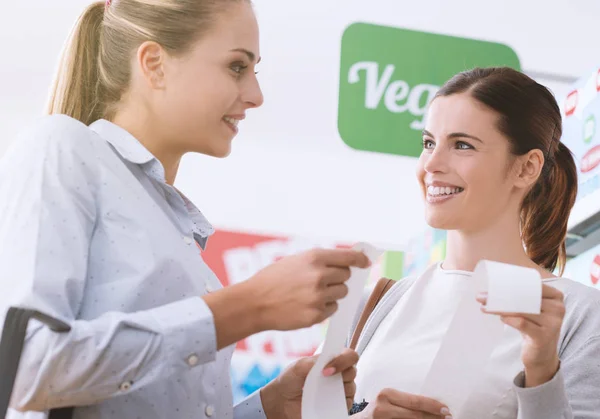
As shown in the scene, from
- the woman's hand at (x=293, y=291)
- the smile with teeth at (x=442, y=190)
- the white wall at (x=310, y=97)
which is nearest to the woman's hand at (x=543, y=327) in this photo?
the woman's hand at (x=293, y=291)

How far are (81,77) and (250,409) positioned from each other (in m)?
0.66

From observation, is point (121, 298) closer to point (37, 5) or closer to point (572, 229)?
point (572, 229)

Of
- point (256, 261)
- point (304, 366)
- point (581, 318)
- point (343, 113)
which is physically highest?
point (343, 113)

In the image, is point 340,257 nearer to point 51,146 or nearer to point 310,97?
point 51,146

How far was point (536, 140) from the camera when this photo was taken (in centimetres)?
218

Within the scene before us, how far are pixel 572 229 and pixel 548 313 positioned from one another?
124cm

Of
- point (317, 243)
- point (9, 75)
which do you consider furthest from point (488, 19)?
point (9, 75)

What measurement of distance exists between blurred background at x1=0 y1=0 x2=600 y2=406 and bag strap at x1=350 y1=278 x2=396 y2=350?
744 millimetres

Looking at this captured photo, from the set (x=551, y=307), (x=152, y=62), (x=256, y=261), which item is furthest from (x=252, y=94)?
(x=256, y=261)

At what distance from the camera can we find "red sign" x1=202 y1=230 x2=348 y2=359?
405 centimetres

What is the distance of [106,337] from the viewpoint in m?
1.13

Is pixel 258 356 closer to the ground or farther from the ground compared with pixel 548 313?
closer to the ground

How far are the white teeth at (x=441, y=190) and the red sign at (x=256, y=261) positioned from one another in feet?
6.18

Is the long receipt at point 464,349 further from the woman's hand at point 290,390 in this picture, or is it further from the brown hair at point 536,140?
the brown hair at point 536,140
